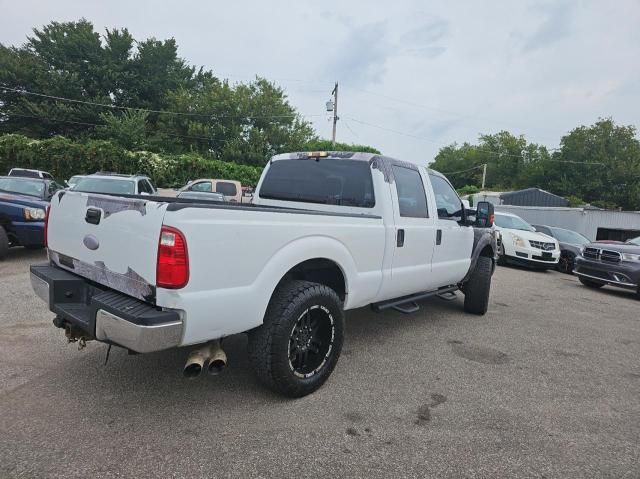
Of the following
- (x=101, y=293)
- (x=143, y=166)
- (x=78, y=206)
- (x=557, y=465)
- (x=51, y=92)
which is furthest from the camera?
(x=51, y=92)

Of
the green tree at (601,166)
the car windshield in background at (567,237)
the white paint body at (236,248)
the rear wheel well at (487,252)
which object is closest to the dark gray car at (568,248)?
the car windshield in background at (567,237)

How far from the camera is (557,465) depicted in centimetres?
238

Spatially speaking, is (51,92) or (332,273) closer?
(332,273)

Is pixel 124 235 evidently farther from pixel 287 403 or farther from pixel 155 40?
pixel 155 40

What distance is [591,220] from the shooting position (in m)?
18.6

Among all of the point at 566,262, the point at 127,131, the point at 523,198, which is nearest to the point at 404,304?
the point at 566,262

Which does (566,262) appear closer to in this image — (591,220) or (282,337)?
(591,220)

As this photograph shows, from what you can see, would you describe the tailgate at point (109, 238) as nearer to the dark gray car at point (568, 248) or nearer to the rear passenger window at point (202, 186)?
the rear passenger window at point (202, 186)

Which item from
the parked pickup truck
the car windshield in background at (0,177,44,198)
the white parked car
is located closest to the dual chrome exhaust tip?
the parked pickup truck

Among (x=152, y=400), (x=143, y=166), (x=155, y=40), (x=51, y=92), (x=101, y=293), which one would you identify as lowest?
(x=152, y=400)

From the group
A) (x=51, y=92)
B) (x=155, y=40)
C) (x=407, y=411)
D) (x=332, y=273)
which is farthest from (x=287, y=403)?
(x=155, y=40)

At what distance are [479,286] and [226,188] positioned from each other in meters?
11.4

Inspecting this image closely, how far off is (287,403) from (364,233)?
4.65ft

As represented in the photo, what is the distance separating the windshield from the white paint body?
9.82 m
